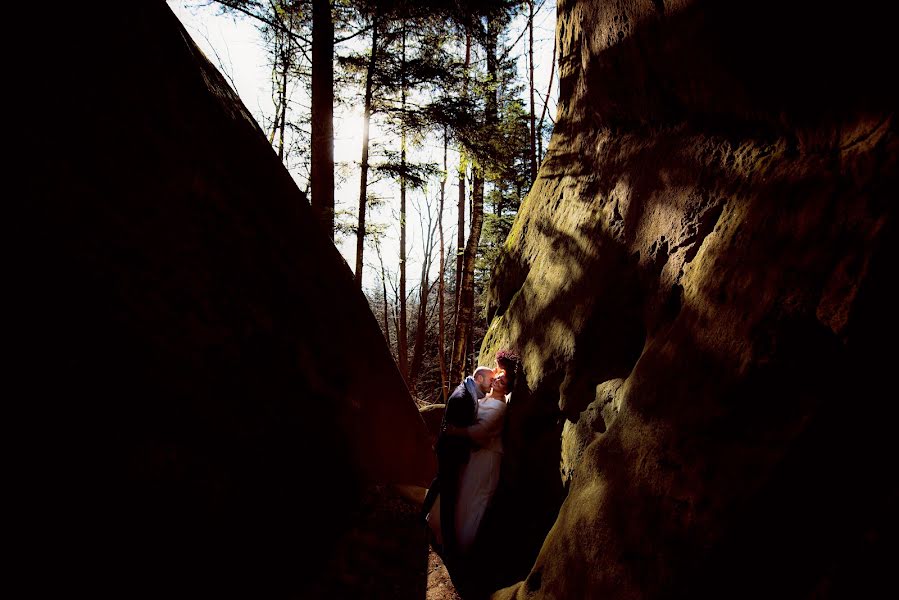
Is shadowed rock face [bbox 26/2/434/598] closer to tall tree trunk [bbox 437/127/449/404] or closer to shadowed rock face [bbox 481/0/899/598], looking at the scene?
shadowed rock face [bbox 481/0/899/598]

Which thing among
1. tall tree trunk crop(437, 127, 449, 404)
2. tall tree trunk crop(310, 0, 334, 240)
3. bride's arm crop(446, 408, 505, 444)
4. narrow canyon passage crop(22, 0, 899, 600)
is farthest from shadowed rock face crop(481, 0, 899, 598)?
tall tree trunk crop(437, 127, 449, 404)

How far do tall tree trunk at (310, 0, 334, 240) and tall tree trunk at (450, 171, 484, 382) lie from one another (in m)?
4.18

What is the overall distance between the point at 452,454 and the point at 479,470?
1.06 feet

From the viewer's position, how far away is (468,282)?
1032 centimetres

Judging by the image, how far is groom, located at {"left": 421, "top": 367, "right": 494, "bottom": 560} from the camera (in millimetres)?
3715

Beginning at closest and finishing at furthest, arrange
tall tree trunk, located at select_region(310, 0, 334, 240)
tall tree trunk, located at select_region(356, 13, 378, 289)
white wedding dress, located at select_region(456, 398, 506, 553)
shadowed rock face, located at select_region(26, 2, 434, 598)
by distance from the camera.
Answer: shadowed rock face, located at select_region(26, 2, 434, 598) < white wedding dress, located at select_region(456, 398, 506, 553) < tall tree trunk, located at select_region(310, 0, 334, 240) < tall tree trunk, located at select_region(356, 13, 378, 289)

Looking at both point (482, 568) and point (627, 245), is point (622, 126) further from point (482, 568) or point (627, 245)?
point (482, 568)

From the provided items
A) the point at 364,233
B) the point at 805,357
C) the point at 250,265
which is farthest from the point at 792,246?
the point at 364,233

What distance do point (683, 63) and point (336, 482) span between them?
15.8 ft

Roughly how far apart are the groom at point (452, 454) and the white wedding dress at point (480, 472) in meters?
0.06

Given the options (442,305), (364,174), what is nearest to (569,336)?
(364,174)

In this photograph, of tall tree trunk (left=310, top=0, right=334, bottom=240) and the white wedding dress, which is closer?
the white wedding dress

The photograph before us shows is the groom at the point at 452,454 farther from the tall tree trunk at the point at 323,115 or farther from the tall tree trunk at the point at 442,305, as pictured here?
the tall tree trunk at the point at 442,305

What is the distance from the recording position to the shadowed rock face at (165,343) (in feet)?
6.93
